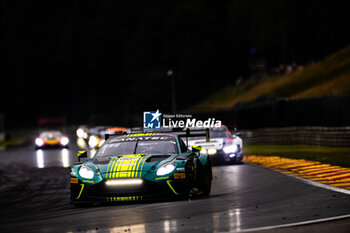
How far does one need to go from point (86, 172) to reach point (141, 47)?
109 metres

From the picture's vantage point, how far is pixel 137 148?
1264cm

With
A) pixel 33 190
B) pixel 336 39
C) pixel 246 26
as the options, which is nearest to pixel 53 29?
pixel 246 26

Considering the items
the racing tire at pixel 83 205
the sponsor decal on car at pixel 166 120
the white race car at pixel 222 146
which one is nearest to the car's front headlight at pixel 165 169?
the racing tire at pixel 83 205

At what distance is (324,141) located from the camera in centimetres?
3131

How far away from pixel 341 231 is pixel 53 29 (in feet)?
459

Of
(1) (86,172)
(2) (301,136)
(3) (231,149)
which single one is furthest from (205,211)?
(2) (301,136)

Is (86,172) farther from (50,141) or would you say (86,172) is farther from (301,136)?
(50,141)

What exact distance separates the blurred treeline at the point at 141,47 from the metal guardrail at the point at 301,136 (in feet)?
87.7

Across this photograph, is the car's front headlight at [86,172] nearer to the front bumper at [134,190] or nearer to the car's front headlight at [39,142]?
the front bumper at [134,190]

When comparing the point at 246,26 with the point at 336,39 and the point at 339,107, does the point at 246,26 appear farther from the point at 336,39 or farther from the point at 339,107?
the point at 339,107

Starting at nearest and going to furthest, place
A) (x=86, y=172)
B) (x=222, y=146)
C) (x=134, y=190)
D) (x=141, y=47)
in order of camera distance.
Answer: (x=134, y=190), (x=86, y=172), (x=222, y=146), (x=141, y=47)

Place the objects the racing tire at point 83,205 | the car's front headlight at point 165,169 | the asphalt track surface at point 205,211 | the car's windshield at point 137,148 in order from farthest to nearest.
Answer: the car's windshield at point 137,148 < the racing tire at point 83,205 < the car's front headlight at point 165,169 < the asphalt track surface at point 205,211

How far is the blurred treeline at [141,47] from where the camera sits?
79312 millimetres

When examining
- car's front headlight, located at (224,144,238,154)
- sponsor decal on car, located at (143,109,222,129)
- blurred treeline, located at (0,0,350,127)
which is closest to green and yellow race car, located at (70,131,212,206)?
sponsor decal on car, located at (143,109,222,129)
